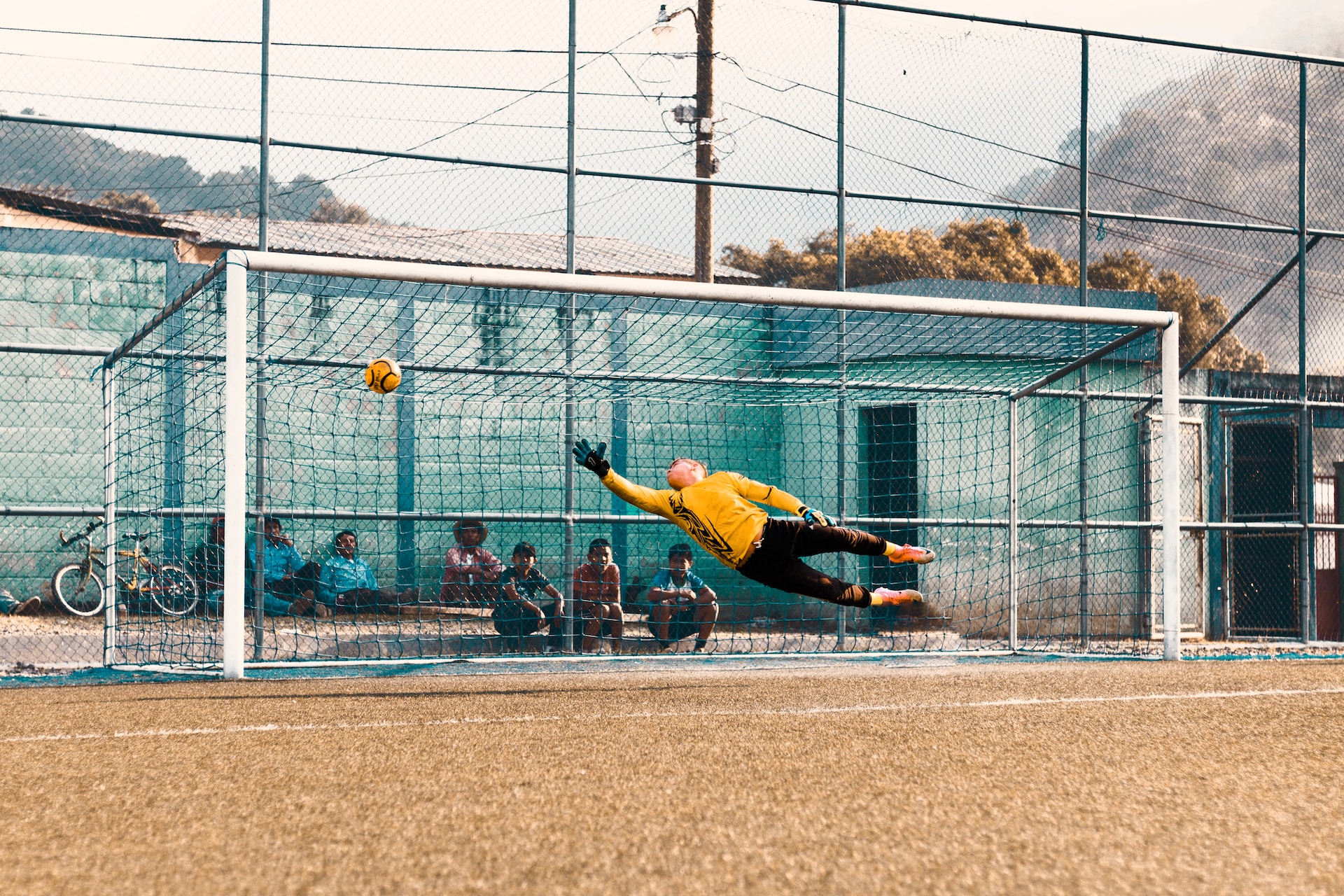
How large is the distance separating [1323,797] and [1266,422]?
11.2 meters

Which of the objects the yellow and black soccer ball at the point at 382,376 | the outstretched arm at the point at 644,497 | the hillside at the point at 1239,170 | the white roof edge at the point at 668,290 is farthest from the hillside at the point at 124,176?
the hillside at the point at 1239,170

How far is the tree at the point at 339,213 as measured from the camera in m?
10.2

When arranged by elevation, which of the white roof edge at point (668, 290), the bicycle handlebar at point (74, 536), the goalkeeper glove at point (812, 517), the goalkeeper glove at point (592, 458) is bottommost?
the bicycle handlebar at point (74, 536)

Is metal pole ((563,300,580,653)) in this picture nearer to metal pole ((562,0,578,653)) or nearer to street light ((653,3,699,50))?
metal pole ((562,0,578,653))

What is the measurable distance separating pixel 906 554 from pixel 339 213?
660 cm

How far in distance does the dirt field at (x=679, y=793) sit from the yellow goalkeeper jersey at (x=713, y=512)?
96 centimetres

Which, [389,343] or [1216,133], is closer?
[389,343]

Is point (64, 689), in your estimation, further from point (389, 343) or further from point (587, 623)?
point (389, 343)

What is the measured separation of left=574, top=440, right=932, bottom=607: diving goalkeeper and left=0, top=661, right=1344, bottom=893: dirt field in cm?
96

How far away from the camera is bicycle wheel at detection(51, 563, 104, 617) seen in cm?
1033

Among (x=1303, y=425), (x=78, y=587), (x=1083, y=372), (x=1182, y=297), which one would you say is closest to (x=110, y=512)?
(x=78, y=587)

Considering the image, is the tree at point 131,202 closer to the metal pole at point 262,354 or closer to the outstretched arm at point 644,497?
the metal pole at point 262,354

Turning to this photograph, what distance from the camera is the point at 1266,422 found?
44.1 feet

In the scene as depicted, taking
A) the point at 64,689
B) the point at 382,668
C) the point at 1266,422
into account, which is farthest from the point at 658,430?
the point at 64,689
